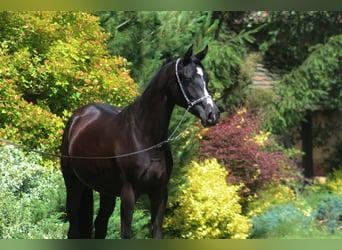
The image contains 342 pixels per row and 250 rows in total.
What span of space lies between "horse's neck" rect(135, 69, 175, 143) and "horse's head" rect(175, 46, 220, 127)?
A: 4.6 inches

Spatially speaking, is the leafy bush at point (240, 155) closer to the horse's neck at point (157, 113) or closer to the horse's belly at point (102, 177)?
the horse's belly at point (102, 177)

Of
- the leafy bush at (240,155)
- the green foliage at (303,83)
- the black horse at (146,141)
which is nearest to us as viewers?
the black horse at (146,141)

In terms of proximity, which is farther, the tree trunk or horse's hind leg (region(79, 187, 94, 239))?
the tree trunk

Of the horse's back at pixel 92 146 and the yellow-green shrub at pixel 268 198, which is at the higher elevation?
the horse's back at pixel 92 146

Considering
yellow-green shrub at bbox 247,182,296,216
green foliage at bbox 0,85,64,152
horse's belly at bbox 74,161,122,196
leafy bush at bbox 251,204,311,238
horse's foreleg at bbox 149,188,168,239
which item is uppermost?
green foliage at bbox 0,85,64,152

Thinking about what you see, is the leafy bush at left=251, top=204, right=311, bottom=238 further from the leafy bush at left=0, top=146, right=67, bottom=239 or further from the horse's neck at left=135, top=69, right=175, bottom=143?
the horse's neck at left=135, top=69, right=175, bottom=143

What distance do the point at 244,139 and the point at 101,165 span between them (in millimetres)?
5300

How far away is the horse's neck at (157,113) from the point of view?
4.10 m

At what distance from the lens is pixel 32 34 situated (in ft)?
26.2

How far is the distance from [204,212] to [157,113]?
3.28 metres

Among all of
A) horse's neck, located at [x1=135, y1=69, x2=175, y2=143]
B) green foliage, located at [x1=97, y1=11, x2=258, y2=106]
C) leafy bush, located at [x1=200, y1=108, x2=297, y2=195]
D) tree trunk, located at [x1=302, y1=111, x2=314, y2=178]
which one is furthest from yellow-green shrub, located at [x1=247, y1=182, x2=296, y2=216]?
horse's neck, located at [x1=135, y1=69, x2=175, y2=143]

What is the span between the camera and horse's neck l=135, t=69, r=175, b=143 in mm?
4098

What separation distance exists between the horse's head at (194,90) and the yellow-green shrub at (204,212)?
2.99 metres

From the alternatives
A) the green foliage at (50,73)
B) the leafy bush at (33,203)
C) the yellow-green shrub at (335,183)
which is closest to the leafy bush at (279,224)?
the leafy bush at (33,203)
